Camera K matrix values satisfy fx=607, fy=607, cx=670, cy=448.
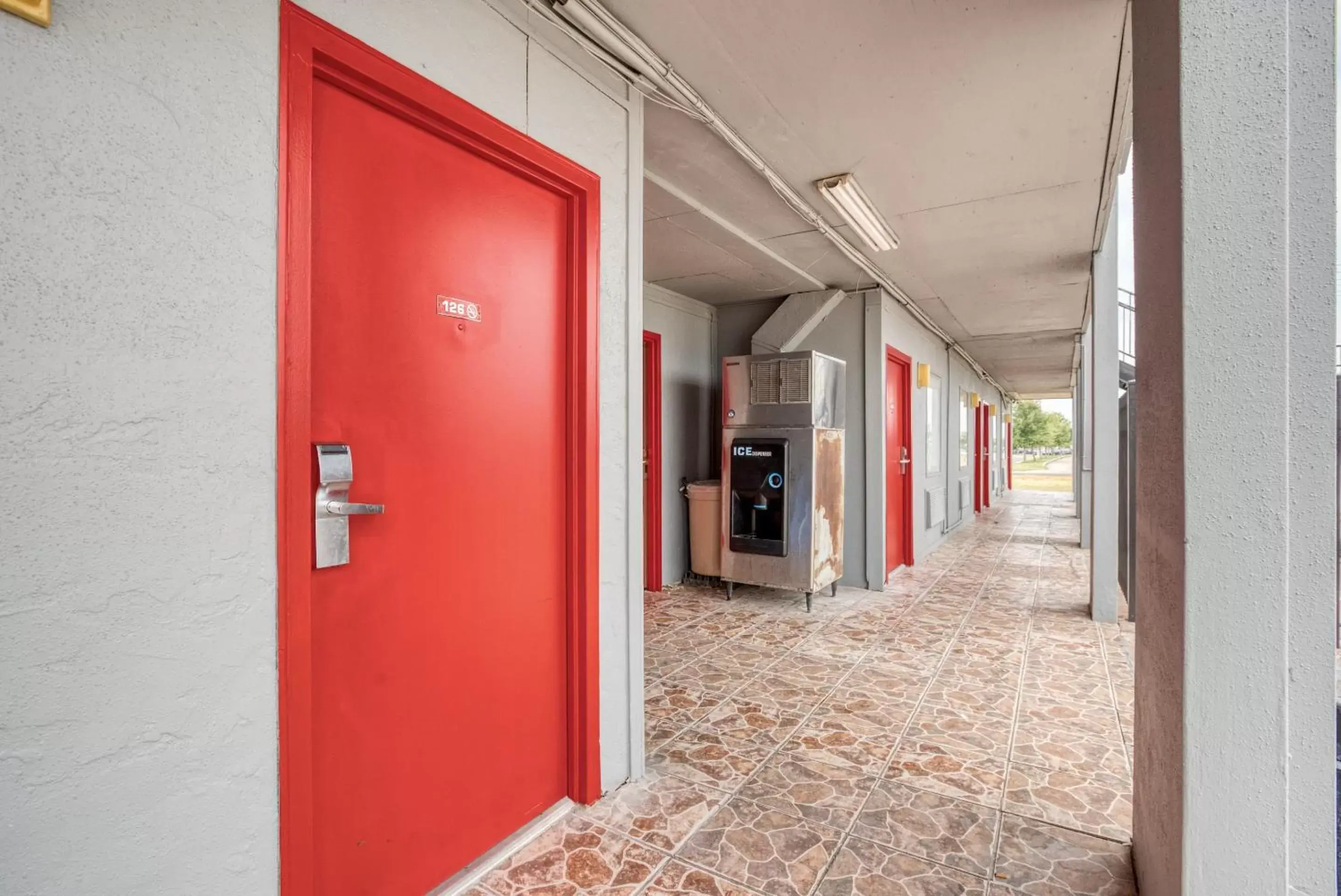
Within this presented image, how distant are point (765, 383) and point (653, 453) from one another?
1.12m

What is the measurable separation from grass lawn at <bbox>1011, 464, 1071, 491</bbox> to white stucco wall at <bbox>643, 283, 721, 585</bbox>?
18.5 meters

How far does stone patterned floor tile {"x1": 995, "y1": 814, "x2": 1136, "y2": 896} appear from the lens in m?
1.77

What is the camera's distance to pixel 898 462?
636 centimetres

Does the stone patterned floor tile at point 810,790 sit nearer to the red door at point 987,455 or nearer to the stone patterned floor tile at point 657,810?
the stone patterned floor tile at point 657,810

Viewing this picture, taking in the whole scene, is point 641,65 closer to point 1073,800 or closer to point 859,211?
point 859,211

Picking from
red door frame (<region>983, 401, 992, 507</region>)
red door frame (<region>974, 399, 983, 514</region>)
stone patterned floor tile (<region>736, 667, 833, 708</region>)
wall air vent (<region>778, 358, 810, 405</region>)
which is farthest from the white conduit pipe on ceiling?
red door frame (<region>983, 401, 992, 507</region>)

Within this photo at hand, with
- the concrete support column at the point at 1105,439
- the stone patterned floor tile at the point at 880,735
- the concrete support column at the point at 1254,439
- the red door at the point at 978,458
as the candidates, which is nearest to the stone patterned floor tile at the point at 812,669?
the stone patterned floor tile at the point at 880,735

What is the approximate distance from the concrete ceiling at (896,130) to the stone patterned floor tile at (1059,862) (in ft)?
8.86

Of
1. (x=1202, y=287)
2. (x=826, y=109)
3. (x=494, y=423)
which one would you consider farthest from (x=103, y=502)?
(x=826, y=109)

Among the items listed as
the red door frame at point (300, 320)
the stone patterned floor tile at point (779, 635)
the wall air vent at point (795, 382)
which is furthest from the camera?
the wall air vent at point (795, 382)

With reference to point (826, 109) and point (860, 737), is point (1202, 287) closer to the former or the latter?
point (826, 109)

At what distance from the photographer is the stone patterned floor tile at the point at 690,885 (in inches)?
68.8

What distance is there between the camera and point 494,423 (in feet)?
6.17

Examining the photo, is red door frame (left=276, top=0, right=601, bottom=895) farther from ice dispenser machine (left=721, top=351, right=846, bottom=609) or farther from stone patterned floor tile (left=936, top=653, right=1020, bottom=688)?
ice dispenser machine (left=721, top=351, right=846, bottom=609)
